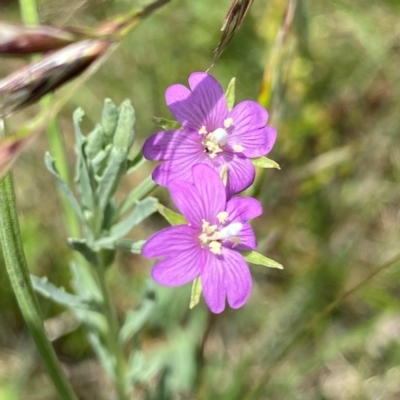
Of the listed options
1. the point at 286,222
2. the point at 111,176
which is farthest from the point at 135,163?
the point at 286,222

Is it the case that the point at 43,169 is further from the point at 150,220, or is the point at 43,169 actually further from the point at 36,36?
the point at 36,36

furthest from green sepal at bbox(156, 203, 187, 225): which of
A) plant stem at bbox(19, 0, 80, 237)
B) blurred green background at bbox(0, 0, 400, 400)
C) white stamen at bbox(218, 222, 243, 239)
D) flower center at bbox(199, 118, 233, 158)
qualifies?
blurred green background at bbox(0, 0, 400, 400)

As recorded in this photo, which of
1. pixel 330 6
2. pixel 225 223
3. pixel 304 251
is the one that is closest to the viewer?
pixel 225 223

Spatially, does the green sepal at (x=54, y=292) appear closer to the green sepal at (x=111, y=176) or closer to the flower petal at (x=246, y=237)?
the green sepal at (x=111, y=176)

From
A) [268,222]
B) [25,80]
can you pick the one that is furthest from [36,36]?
[268,222]

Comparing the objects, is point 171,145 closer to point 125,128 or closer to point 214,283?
point 125,128

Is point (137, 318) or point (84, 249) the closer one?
point (84, 249)
